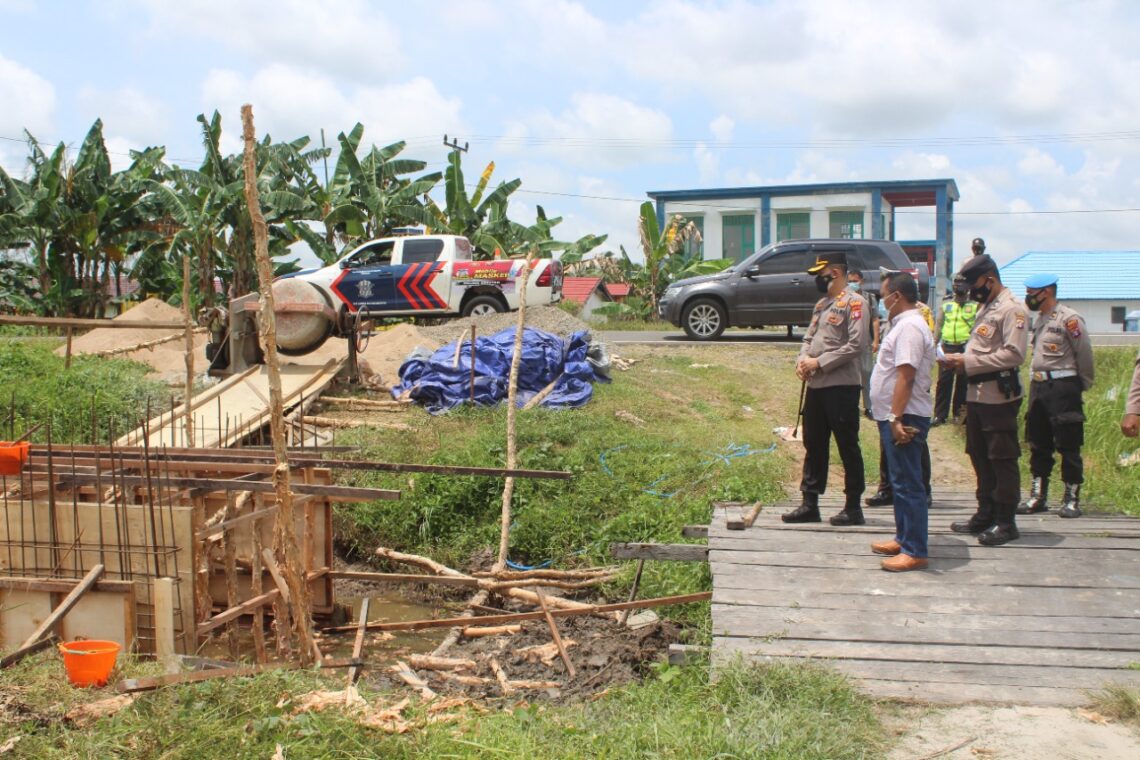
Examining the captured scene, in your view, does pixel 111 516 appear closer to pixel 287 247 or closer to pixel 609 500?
pixel 609 500

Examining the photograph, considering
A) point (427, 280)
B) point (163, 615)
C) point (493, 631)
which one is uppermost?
point (427, 280)

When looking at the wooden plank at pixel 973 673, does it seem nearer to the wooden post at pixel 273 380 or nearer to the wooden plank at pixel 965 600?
the wooden plank at pixel 965 600

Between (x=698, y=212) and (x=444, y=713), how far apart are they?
33.0 meters

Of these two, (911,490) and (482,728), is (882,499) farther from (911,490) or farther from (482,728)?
(482,728)

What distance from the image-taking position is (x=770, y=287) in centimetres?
1709

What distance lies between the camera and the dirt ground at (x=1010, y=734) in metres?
4.03

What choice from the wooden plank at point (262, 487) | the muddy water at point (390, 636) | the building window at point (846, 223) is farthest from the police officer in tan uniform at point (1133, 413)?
the building window at point (846, 223)

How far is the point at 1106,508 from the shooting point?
764 centimetres

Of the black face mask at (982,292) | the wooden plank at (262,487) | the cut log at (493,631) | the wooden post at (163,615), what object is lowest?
the cut log at (493,631)

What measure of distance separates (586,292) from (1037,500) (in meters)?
24.2

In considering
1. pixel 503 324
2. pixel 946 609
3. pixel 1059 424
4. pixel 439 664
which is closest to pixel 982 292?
pixel 1059 424

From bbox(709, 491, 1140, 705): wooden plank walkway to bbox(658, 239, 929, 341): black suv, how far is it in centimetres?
1023

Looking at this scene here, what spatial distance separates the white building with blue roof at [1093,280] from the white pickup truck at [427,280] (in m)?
25.6

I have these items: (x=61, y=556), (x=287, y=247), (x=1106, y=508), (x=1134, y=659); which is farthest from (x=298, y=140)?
(x=1134, y=659)
